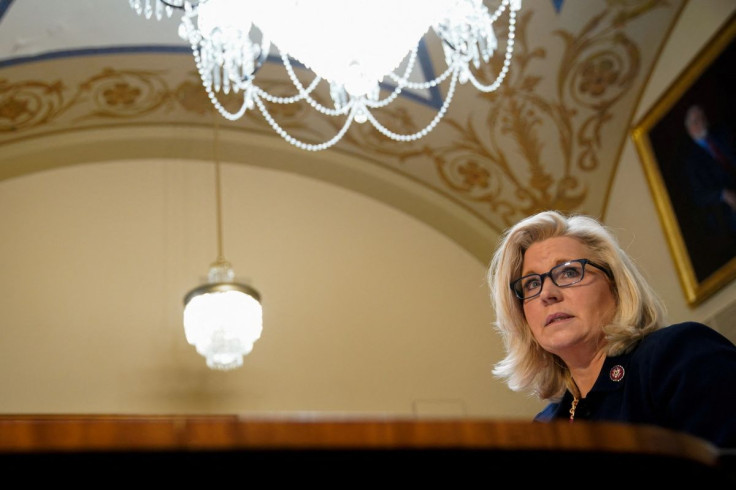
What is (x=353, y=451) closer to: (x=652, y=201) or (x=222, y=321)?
(x=222, y=321)

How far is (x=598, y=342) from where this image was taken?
2273mm

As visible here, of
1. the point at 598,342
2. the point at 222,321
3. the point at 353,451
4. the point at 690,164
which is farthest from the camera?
the point at 690,164

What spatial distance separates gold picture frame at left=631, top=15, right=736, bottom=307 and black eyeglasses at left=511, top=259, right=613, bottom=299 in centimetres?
280

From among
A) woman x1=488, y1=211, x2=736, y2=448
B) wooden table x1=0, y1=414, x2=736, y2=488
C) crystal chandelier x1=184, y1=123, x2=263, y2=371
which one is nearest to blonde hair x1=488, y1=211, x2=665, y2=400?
woman x1=488, y1=211, x2=736, y2=448

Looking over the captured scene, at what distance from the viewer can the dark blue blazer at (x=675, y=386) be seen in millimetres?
1645

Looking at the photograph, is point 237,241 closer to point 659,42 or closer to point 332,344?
point 332,344

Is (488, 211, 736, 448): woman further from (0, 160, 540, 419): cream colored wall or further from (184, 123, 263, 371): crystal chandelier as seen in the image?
(0, 160, 540, 419): cream colored wall

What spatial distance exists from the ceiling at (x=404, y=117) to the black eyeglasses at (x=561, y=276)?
11.1 ft

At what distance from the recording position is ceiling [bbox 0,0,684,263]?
5.69m

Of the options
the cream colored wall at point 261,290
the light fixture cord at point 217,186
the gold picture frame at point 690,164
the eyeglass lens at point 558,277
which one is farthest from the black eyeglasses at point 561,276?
the light fixture cord at point 217,186

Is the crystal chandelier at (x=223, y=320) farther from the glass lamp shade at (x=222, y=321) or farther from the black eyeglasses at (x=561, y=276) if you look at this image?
the black eyeglasses at (x=561, y=276)

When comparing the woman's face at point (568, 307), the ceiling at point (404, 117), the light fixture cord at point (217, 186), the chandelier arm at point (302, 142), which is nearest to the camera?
the woman's face at point (568, 307)

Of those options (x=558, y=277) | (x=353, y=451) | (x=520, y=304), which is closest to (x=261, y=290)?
(x=520, y=304)

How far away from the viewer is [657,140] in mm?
5730
